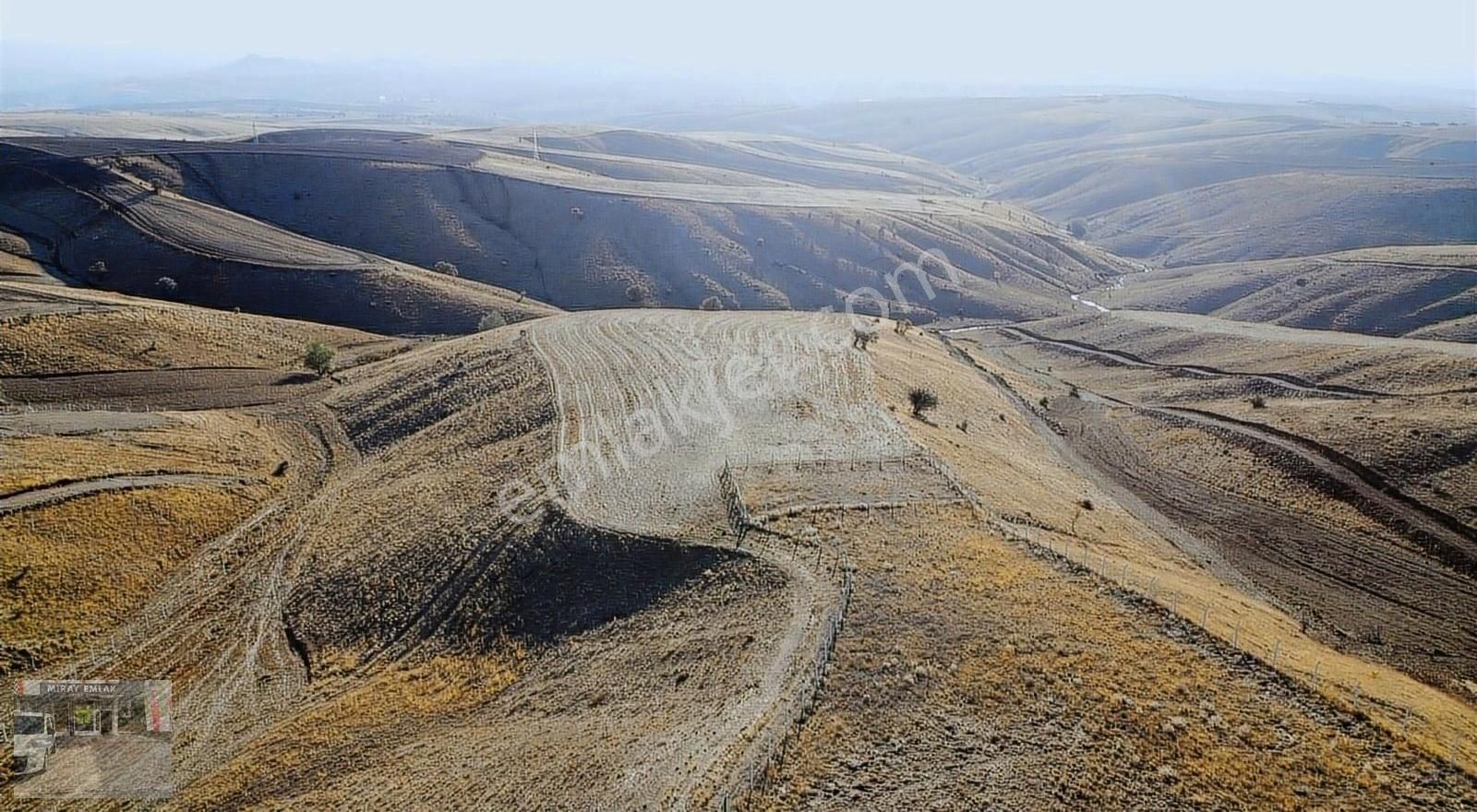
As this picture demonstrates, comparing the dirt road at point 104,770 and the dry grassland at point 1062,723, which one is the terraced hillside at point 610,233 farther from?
the dry grassland at point 1062,723

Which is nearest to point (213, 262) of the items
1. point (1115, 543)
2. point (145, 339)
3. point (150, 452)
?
point (145, 339)

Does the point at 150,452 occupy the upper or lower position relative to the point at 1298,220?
lower

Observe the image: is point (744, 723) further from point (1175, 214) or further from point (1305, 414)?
point (1175, 214)

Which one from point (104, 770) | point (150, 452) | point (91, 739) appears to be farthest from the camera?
point (150, 452)

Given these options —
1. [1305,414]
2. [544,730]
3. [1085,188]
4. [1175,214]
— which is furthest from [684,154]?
[544,730]

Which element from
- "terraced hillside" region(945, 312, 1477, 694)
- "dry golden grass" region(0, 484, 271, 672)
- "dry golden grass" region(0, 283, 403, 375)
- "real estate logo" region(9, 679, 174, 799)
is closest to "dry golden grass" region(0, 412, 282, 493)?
"dry golden grass" region(0, 484, 271, 672)

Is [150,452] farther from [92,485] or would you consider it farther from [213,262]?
[213,262]
